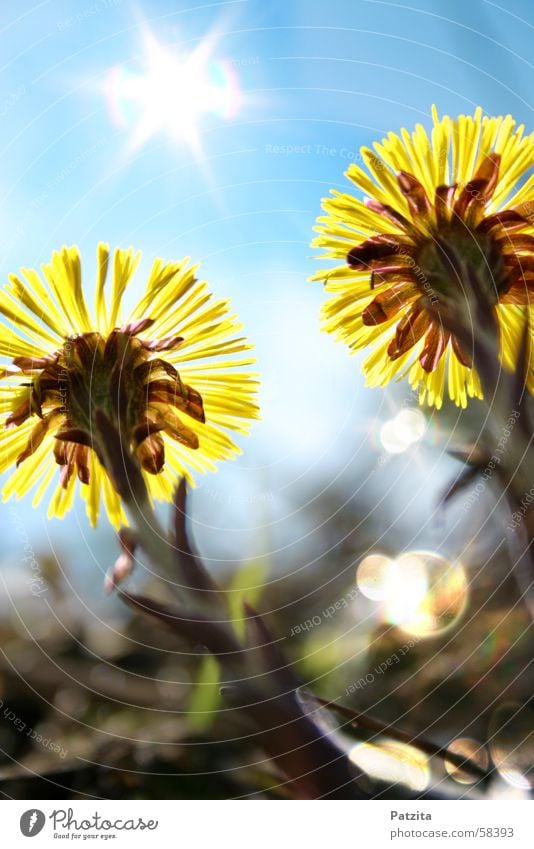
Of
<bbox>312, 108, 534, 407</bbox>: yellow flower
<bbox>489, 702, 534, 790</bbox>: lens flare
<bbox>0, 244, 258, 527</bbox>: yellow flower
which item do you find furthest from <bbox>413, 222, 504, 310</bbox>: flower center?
<bbox>489, 702, 534, 790</bbox>: lens flare

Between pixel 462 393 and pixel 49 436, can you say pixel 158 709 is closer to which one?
pixel 49 436

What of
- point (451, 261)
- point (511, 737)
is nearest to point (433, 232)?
point (451, 261)

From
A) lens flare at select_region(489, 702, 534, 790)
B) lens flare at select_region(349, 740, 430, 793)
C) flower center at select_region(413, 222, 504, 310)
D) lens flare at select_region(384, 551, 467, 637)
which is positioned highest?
flower center at select_region(413, 222, 504, 310)

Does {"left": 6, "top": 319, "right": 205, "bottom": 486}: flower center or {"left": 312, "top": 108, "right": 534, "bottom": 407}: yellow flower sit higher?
{"left": 312, "top": 108, "right": 534, "bottom": 407}: yellow flower
